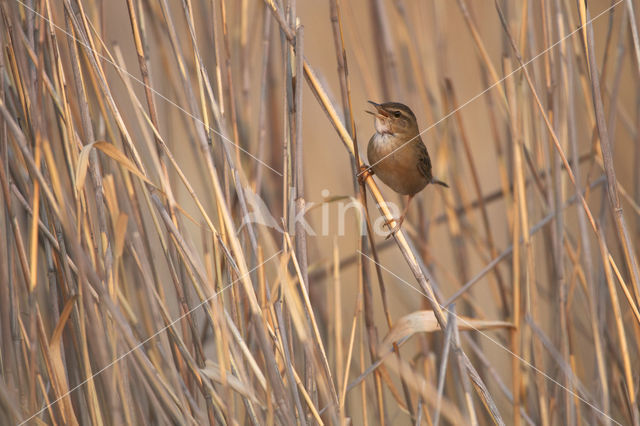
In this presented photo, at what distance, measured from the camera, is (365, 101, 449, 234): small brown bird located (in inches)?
73.5

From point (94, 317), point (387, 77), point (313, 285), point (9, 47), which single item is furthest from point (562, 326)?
point (9, 47)

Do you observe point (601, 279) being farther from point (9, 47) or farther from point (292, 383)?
point (9, 47)

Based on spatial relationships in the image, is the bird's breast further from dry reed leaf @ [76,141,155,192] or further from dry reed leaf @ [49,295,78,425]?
dry reed leaf @ [49,295,78,425]

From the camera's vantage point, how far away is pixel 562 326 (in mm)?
1615

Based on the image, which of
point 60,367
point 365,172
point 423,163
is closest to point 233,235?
point 60,367

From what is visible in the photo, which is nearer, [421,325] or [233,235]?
[233,235]

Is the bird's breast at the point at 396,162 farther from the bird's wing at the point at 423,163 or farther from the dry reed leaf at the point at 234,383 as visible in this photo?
the dry reed leaf at the point at 234,383

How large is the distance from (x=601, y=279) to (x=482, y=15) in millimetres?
1364

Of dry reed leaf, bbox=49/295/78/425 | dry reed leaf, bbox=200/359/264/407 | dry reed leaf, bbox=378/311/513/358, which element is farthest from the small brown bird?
Result: dry reed leaf, bbox=49/295/78/425

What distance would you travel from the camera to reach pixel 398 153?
193 centimetres

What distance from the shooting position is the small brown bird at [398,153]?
6.12ft

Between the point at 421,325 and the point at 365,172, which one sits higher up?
the point at 365,172

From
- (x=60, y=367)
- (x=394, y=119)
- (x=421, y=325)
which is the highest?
(x=394, y=119)

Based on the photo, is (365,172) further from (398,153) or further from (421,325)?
(421,325)
